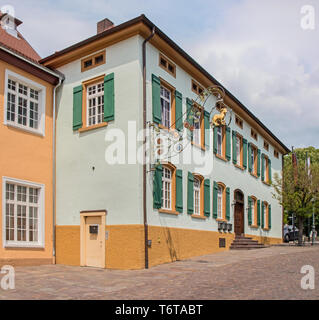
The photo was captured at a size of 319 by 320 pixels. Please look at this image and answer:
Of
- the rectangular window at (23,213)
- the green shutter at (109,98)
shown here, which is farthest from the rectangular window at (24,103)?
the green shutter at (109,98)

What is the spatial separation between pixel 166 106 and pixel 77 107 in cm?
331

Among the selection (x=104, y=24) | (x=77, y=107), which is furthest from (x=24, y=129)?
(x=104, y=24)

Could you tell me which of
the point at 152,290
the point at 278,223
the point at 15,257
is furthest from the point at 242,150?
the point at 152,290

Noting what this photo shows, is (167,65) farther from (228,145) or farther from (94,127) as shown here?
(228,145)

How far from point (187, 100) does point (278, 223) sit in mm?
16999

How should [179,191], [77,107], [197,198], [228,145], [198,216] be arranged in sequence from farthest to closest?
1. [228,145]
2. [197,198]
3. [198,216]
4. [179,191]
5. [77,107]

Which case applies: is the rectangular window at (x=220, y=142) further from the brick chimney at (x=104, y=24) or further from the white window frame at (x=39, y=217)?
the white window frame at (x=39, y=217)

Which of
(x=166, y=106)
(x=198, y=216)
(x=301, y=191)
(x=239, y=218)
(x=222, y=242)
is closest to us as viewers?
(x=166, y=106)

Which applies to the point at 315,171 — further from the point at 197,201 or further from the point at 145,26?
the point at 145,26

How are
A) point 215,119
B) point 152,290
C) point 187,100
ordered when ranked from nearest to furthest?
1. point 152,290
2. point 187,100
3. point 215,119

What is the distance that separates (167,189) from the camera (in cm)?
1650

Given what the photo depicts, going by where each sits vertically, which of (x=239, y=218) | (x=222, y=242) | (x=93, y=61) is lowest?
(x=222, y=242)

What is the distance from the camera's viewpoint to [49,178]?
1644cm

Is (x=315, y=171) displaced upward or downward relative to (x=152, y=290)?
upward
